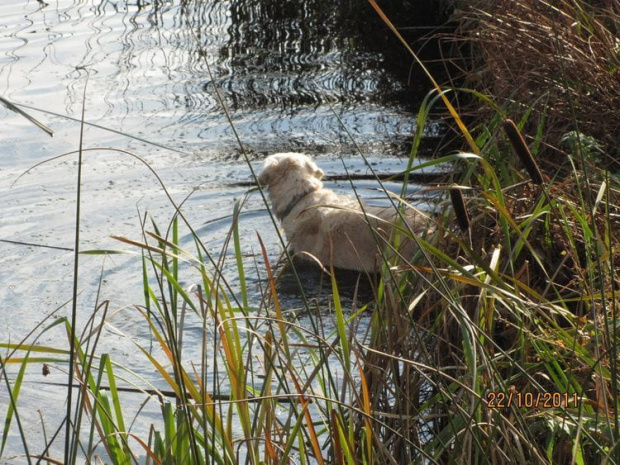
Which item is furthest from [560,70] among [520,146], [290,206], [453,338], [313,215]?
[520,146]

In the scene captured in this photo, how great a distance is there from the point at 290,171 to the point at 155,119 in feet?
8.24

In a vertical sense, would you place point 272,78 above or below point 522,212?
below

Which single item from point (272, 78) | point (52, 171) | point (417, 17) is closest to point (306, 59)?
point (272, 78)

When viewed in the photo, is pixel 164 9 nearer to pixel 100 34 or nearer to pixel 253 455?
pixel 100 34

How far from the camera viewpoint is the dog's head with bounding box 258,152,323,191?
596 cm

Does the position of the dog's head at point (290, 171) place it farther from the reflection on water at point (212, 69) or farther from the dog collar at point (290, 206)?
the reflection on water at point (212, 69)

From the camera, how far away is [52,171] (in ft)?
23.5

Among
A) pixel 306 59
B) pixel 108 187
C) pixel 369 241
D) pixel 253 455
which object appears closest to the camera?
pixel 253 455

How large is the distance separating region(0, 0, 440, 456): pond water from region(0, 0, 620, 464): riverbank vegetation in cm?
67

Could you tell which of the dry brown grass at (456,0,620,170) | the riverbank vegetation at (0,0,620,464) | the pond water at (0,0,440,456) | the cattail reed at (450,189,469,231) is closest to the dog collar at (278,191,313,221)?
the pond water at (0,0,440,456)

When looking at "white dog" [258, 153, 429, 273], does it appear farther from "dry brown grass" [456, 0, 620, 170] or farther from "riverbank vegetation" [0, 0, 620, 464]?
"dry brown grass" [456, 0, 620, 170]

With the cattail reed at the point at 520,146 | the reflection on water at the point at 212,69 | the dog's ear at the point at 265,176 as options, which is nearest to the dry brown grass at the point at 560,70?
the dog's ear at the point at 265,176

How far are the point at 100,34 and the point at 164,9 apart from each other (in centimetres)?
143

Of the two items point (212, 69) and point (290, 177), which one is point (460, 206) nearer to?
point (290, 177)
